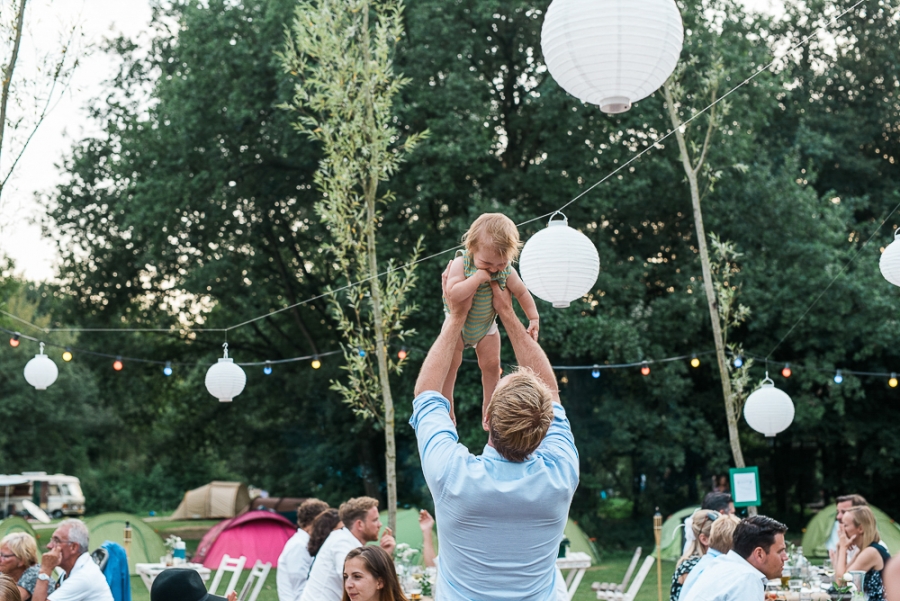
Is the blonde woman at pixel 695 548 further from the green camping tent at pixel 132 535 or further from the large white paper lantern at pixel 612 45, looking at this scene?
the green camping tent at pixel 132 535

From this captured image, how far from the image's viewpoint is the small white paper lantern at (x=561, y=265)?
15.9 ft

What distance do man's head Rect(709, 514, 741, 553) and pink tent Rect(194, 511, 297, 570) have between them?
33.0 ft

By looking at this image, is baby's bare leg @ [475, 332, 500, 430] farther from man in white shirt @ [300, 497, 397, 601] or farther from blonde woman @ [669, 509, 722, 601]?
blonde woman @ [669, 509, 722, 601]

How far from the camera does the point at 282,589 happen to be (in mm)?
5215

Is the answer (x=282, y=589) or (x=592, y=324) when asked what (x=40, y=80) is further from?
(x=592, y=324)

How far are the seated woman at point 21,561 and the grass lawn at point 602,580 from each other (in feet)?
21.4

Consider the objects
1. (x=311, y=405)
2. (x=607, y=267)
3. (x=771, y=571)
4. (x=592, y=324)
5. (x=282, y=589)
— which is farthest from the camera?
(x=311, y=405)

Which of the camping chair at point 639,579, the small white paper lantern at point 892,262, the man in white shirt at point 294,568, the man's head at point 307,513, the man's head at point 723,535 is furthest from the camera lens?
the camping chair at point 639,579

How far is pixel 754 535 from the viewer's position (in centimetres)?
345

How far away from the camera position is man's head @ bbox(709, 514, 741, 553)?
4.09 metres

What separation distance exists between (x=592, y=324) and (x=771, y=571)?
32.8 feet

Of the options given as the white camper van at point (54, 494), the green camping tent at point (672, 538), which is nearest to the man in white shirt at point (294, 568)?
the green camping tent at point (672, 538)

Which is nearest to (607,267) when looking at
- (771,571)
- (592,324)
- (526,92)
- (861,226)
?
(592,324)

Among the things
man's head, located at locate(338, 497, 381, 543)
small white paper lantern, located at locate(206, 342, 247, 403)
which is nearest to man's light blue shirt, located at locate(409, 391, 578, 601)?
man's head, located at locate(338, 497, 381, 543)
